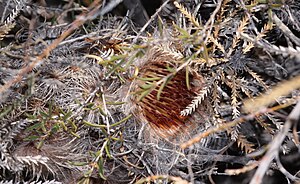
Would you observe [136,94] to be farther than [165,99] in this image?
No

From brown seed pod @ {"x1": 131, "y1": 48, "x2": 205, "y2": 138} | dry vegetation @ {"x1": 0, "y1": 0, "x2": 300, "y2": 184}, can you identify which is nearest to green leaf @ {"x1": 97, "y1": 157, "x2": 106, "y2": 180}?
dry vegetation @ {"x1": 0, "y1": 0, "x2": 300, "y2": 184}

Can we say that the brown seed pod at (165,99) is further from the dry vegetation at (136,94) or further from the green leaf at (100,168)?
the green leaf at (100,168)

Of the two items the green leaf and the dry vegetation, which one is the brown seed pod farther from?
the green leaf

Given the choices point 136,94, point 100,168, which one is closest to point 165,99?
point 136,94

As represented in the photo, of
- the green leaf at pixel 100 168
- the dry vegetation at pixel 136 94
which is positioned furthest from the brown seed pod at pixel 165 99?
the green leaf at pixel 100 168

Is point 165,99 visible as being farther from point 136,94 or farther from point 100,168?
point 100,168

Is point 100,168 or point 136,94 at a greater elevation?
point 136,94

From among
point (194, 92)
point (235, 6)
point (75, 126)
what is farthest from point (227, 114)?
point (75, 126)
